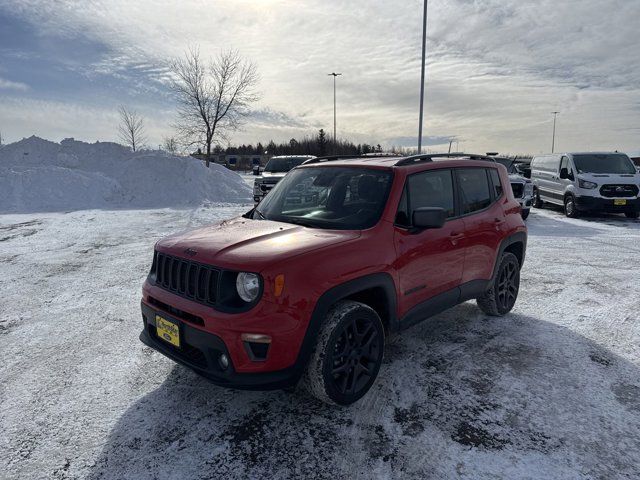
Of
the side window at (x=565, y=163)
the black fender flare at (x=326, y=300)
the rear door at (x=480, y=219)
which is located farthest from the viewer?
the side window at (x=565, y=163)

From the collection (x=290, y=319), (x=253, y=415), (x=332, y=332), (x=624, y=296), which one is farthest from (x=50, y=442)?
(x=624, y=296)

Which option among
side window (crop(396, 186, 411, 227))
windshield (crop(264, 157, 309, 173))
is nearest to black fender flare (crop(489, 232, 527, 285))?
side window (crop(396, 186, 411, 227))

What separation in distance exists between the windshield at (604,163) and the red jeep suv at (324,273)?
1114cm

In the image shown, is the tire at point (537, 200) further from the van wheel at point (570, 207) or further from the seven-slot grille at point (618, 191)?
the seven-slot grille at point (618, 191)

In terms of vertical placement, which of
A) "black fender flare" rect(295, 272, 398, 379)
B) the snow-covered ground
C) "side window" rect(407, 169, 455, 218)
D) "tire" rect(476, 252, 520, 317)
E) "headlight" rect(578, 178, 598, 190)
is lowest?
the snow-covered ground

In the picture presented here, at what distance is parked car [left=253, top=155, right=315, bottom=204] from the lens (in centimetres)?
1364

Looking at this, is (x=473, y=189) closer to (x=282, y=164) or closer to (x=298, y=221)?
(x=298, y=221)

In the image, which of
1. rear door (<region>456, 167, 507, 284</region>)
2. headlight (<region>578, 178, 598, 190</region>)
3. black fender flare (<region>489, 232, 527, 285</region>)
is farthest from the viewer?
headlight (<region>578, 178, 598, 190</region>)

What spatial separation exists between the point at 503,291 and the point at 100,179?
1819cm

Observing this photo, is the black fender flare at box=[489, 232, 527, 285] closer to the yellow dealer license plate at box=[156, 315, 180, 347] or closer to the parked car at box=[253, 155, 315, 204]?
the yellow dealer license plate at box=[156, 315, 180, 347]

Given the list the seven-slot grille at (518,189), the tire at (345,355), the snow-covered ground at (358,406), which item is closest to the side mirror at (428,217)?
the tire at (345,355)

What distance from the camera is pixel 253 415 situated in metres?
3.09

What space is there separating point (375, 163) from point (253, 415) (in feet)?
7.79

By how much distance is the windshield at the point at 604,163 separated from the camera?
1321 centimetres
